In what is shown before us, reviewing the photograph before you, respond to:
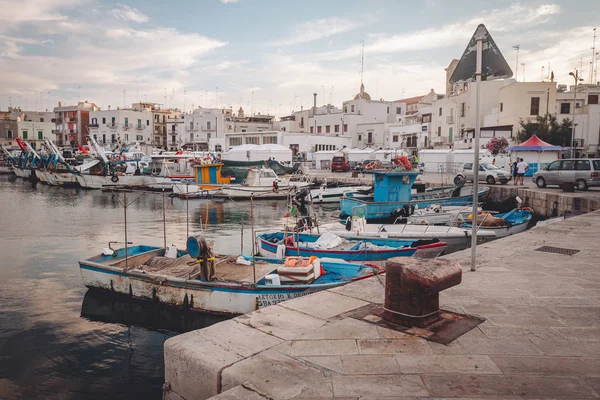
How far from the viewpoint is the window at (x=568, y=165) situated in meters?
22.2

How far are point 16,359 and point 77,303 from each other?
10.1ft

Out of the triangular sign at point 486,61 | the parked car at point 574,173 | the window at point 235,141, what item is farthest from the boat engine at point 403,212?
the window at point 235,141

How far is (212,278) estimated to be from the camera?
9.73m

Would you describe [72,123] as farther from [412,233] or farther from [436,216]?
[412,233]

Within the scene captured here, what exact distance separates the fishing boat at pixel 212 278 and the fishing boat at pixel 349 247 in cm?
147

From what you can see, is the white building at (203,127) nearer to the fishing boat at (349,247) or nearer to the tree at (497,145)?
→ the tree at (497,145)

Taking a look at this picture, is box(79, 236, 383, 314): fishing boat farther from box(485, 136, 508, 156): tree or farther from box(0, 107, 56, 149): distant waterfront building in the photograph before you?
box(0, 107, 56, 149): distant waterfront building

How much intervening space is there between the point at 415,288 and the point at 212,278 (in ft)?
20.7

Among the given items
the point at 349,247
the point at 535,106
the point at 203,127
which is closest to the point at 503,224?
the point at 349,247

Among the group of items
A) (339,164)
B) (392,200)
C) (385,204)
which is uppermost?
(339,164)

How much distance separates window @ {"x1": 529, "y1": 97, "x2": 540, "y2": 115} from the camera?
42625mm

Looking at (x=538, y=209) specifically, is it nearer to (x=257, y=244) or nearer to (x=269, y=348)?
(x=257, y=244)

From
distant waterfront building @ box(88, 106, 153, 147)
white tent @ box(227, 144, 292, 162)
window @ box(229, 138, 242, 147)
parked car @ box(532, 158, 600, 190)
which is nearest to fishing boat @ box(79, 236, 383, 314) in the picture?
parked car @ box(532, 158, 600, 190)

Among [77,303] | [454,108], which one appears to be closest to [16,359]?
[77,303]
